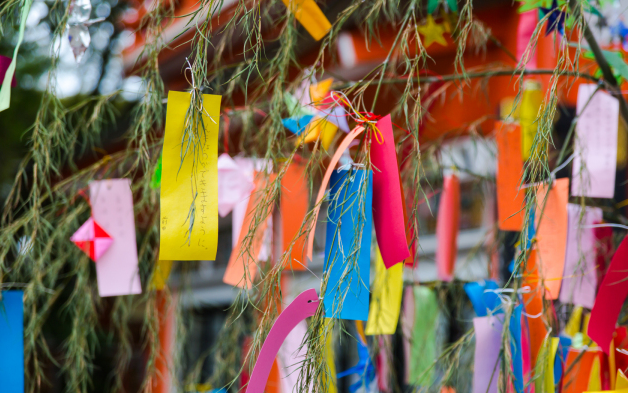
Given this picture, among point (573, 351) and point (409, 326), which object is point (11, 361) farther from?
point (573, 351)

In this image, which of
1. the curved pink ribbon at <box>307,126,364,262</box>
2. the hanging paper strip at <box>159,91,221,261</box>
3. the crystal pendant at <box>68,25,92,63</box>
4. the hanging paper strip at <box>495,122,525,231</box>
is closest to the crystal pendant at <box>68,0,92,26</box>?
the crystal pendant at <box>68,25,92,63</box>

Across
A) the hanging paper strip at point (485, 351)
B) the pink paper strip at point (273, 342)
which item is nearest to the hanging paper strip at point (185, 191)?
the pink paper strip at point (273, 342)

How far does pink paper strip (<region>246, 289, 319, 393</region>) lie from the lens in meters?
0.52

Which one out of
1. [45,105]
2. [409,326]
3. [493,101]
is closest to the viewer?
[45,105]

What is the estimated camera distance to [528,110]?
931 millimetres

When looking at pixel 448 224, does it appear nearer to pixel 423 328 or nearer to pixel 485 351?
pixel 423 328

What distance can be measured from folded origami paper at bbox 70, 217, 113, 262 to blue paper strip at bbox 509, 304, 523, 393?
635 millimetres

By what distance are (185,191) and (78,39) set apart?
1.38 feet

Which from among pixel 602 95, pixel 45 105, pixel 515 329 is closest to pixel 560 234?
pixel 515 329

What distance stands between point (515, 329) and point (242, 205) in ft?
1.70

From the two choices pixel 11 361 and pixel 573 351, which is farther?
pixel 573 351

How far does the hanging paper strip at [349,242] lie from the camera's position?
52 centimetres

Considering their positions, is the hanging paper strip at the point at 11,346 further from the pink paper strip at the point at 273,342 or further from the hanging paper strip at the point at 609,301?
the hanging paper strip at the point at 609,301

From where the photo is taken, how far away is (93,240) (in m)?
0.83
